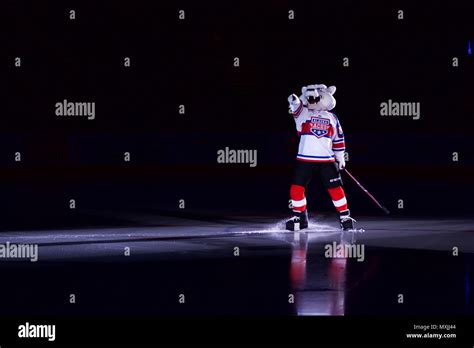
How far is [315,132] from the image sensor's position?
40.6ft

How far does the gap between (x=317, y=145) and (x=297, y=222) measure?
0.95m

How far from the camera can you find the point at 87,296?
8219mm

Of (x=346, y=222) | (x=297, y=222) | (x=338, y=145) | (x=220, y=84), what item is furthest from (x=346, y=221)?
(x=220, y=84)

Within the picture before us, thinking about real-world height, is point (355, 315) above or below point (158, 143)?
below

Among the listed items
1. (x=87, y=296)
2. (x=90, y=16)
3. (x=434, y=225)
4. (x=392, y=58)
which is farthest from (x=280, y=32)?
(x=87, y=296)

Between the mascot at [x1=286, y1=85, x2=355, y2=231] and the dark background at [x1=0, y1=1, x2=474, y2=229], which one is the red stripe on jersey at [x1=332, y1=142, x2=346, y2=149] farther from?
the dark background at [x1=0, y1=1, x2=474, y2=229]

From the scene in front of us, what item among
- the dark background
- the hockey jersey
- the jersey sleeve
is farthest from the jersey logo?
the dark background

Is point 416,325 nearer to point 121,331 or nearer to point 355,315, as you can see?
point 355,315

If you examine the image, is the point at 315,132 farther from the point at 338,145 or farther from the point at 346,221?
the point at 346,221

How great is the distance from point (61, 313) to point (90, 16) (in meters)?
20.7

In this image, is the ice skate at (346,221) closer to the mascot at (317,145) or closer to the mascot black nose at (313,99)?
the mascot at (317,145)

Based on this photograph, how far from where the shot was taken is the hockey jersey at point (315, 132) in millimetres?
12375

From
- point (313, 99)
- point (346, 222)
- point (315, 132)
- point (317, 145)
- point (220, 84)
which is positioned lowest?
point (346, 222)

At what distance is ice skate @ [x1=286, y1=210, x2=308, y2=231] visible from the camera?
12.6 metres
